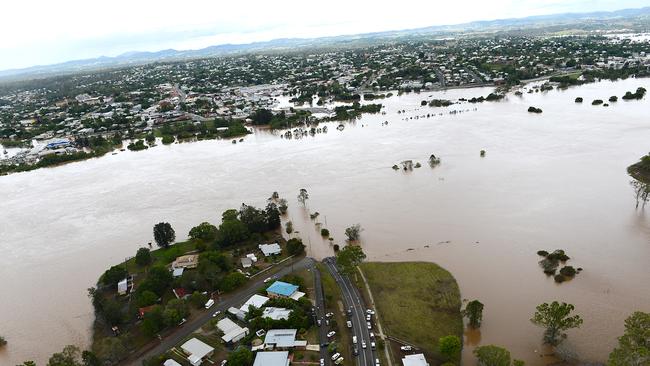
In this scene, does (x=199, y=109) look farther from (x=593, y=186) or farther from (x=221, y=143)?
(x=593, y=186)

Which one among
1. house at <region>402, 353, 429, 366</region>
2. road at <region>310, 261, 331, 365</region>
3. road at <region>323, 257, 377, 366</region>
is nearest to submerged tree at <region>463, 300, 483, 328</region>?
house at <region>402, 353, 429, 366</region>

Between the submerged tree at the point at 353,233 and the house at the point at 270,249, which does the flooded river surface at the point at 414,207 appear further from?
the house at the point at 270,249

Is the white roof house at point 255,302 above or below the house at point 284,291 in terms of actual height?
below

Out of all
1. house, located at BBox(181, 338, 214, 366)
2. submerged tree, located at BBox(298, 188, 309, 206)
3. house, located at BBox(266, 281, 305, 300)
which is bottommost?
house, located at BBox(181, 338, 214, 366)

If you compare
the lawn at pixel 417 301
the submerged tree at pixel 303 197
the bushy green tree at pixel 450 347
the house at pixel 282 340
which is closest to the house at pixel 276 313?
the house at pixel 282 340

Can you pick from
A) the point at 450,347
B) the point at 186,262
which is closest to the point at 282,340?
the point at 450,347

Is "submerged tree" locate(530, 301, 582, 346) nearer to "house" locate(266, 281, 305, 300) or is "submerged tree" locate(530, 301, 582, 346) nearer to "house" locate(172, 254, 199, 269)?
"house" locate(266, 281, 305, 300)
